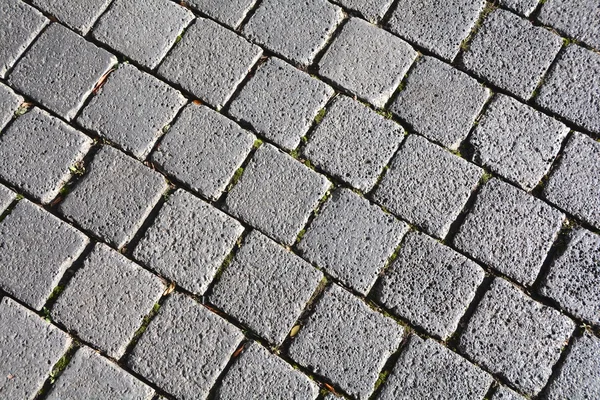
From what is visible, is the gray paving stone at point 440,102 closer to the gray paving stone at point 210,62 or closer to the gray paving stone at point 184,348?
the gray paving stone at point 210,62

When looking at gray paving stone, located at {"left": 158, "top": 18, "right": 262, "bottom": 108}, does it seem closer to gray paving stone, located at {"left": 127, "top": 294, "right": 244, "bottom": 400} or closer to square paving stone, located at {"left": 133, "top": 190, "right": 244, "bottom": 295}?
square paving stone, located at {"left": 133, "top": 190, "right": 244, "bottom": 295}

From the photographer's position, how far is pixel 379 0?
3.20 m

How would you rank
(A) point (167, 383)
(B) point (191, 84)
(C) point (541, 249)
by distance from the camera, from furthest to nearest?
1. (B) point (191, 84)
2. (C) point (541, 249)
3. (A) point (167, 383)

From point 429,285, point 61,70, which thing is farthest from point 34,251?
point 429,285

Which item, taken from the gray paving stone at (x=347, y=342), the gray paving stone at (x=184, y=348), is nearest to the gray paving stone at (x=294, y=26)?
the gray paving stone at (x=347, y=342)

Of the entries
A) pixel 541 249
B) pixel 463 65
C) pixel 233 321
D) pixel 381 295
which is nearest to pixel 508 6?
pixel 463 65

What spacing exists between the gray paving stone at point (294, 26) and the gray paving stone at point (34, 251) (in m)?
1.25

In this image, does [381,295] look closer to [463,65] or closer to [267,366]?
[267,366]

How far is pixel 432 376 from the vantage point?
2650 millimetres

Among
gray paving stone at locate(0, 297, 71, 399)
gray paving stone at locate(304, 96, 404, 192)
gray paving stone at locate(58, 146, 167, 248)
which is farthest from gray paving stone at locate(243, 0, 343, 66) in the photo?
gray paving stone at locate(0, 297, 71, 399)

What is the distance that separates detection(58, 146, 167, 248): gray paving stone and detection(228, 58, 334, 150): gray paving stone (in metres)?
0.51

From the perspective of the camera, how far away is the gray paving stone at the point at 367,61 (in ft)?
9.99

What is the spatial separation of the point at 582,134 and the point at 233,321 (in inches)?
69.7

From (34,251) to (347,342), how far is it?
138 cm
